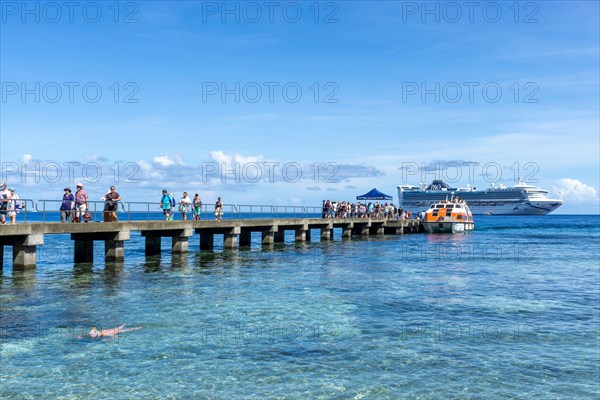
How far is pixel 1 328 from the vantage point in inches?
551

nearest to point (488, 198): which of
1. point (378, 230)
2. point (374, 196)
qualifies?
point (374, 196)

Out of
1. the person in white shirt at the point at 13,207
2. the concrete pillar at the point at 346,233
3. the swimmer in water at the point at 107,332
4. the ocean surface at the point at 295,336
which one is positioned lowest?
the ocean surface at the point at 295,336

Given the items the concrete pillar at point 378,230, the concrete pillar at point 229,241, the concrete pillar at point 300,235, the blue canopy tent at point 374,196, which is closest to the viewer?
the concrete pillar at point 229,241

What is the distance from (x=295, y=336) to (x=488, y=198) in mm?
161581

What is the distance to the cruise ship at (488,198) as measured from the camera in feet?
536

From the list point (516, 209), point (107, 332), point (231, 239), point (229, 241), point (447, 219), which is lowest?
point (107, 332)

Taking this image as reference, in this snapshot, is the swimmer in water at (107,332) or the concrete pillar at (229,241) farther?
the concrete pillar at (229,241)

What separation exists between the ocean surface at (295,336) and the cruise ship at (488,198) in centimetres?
13938

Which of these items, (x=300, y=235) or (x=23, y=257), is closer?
(x=23, y=257)

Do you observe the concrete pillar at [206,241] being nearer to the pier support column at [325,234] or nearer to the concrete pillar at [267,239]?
the concrete pillar at [267,239]

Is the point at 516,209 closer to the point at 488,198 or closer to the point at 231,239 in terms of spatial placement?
the point at 488,198

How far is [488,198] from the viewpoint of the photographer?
166500 mm

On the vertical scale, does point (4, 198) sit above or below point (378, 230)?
above

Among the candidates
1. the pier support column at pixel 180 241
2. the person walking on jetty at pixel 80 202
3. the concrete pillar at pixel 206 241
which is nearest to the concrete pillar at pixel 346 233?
the concrete pillar at pixel 206 241
